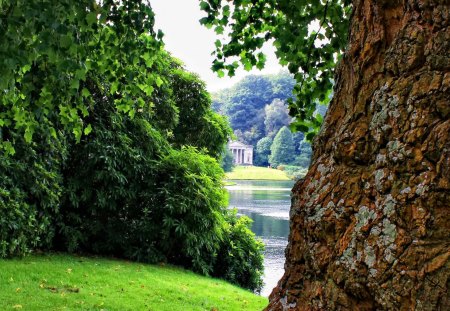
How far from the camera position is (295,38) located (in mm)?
4574

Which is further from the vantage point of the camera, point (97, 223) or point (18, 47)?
point (97, 223)

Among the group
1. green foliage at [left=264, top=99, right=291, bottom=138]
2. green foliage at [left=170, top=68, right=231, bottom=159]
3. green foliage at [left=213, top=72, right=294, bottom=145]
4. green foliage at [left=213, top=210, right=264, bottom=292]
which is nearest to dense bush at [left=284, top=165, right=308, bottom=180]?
A: green foliage at [left=264, top=99, right=291, bottom=138]

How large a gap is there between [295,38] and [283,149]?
332 ft

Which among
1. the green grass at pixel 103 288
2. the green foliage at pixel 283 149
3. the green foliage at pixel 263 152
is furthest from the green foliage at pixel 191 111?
the green foliage at pixel 263 152

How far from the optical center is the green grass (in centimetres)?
720

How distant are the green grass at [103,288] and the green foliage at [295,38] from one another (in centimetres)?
427

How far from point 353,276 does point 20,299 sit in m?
6.35

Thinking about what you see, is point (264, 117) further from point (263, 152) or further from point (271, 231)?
point (271, 231)

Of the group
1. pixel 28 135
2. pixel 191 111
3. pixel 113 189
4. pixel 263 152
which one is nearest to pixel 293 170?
pixel 263 152

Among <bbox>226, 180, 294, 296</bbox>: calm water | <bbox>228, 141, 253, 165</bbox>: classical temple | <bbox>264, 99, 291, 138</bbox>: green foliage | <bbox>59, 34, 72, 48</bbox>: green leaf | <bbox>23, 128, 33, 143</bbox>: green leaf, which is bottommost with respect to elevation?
<bbox>226, 180, 294, 296</bbox>: calm water

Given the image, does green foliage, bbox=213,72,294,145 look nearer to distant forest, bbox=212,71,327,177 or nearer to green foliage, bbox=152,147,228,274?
distant forest, bbox=212,71,327,177

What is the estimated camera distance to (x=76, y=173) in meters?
11.4

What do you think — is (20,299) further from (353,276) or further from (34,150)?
(353,276)

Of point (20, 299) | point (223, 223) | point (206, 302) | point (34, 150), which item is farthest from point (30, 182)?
point (223, 223)
